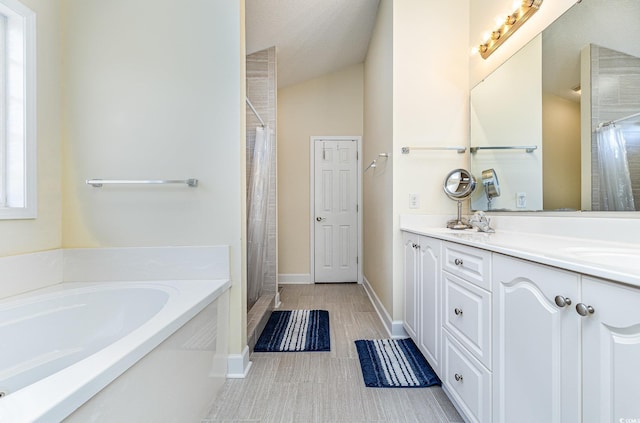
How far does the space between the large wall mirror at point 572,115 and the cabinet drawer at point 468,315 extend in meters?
0.64

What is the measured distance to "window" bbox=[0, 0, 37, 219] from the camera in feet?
4.52

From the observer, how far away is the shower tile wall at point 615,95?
102cm

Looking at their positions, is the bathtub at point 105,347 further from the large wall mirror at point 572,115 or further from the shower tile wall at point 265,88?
the large wall mirror at point 572,115

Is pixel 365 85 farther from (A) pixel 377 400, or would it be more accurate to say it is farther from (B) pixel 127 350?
(B) pixel 127 350

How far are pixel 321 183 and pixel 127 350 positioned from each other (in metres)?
3.09

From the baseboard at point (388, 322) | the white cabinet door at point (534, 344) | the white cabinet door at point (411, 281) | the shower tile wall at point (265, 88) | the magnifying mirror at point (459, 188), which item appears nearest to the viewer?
the white cabinet door at point (534, 344)

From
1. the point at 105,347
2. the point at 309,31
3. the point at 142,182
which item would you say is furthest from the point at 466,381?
the point at 309,31

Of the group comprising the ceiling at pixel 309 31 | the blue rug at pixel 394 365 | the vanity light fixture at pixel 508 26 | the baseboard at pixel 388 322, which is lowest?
the blue rug at pixel 394 365

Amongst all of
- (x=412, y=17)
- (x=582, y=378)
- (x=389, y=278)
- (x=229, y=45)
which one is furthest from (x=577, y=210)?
(x=229, y=45)

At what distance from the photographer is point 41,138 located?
149 centimetres

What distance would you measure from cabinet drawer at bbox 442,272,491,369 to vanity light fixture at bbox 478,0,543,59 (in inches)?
61.3

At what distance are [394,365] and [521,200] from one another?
4.11ft

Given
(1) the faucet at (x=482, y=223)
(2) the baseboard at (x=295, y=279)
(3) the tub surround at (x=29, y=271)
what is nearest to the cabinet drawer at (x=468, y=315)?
(1) the faucet at (x=482, y=223)

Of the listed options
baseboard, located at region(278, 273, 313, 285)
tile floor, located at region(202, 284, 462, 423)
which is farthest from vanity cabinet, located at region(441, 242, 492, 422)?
baseboard, located at region(278, 273, 313, 285)
